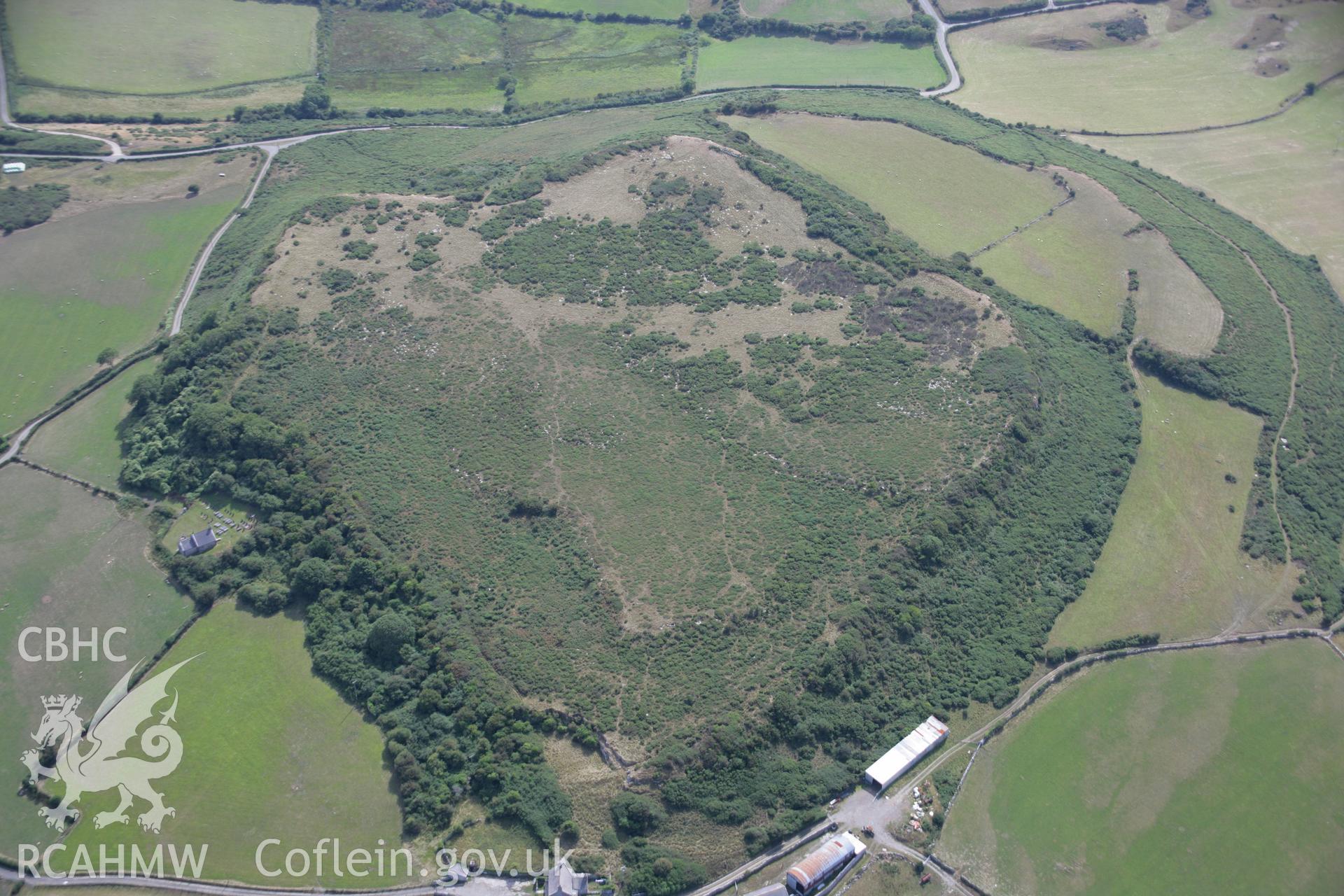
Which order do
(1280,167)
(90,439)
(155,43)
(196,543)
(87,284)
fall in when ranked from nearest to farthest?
(196,543)
(90,439)
(87,284)
(1280,167)
(155,43)

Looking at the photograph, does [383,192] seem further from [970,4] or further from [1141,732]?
[970,4]

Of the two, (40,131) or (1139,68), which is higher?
(1139,68)

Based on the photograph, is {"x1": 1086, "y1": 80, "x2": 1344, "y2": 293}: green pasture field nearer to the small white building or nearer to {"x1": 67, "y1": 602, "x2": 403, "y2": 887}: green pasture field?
the small white building

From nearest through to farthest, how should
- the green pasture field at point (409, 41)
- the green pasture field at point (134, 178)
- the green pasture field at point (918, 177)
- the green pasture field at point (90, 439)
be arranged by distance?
the green pasture field at point (90, 439) → the green pasture field at point (134, 178) → the green pasture field at point (918, 177) → the green pasture field at point (409, 41)

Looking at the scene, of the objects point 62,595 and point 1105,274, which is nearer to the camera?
point 62,595

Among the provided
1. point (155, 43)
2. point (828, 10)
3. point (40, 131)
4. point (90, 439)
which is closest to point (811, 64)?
point (828, 10)

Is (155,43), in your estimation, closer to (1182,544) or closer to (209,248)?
(209,248)

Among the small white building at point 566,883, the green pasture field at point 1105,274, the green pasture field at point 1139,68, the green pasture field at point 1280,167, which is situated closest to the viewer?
the small white building at point 566,883

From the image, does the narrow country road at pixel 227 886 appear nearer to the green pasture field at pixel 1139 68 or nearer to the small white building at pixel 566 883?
the small white building at pixel 566 883

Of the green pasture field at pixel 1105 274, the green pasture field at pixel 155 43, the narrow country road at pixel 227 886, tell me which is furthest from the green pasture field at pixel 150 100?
the narrow country road at pixel 227 886
